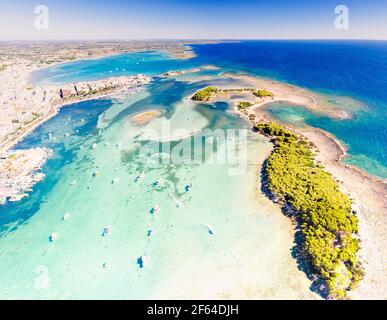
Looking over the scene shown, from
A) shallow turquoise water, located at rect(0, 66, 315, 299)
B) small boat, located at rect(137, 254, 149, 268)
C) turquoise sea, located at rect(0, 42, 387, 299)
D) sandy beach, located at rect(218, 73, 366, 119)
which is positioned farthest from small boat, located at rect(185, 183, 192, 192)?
sandy beach, located at rect(218, 73, 366, 119)

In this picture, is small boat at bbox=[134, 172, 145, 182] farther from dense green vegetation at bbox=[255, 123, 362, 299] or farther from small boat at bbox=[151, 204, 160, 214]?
dense green vegetation at bbox=[255, 123, 362, 299]

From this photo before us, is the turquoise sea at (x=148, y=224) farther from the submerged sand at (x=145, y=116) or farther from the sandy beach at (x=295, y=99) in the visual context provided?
the sandy beach at (x=295, y=99)

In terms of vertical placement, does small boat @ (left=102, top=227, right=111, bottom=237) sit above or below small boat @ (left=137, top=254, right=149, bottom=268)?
above

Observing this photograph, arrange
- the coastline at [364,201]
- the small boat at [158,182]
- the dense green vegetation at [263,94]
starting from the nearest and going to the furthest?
the coastline at [364,201], the small boat at [158,182], the dense green vegetation at [263,94]

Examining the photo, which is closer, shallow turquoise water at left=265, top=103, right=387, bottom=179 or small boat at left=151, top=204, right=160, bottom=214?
small boat at left=151, top=204, right=160, bottom=214

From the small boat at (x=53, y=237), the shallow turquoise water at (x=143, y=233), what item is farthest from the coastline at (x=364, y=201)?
the small boat at (x=53, y=237)
